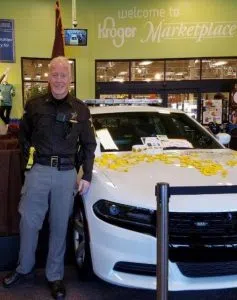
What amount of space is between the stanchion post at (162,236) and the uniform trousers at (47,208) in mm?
1145

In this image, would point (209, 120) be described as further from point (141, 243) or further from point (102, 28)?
point (141, 243)

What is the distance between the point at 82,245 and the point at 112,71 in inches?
503

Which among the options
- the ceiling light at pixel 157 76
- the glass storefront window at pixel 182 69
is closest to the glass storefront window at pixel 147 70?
the ceiling light at pixel 157 76

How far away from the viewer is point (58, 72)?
10.8 ft

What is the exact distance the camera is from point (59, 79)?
10.8ft

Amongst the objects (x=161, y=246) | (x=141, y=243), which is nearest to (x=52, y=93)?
(x=141, y=243)

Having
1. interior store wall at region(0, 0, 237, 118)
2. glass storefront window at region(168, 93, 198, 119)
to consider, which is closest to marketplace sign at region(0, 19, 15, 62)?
interior store wall at region(0, 0, 237, 118)

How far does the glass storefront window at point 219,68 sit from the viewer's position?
50.3 feet

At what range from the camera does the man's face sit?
130 inches

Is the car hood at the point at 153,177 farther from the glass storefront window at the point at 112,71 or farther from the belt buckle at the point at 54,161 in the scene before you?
the glass storefront window at the point at 112,71

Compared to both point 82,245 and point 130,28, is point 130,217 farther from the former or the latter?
point 130,28

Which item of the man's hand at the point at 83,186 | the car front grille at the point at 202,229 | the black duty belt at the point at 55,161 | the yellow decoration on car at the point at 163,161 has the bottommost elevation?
the car front grille at the point at 202,229

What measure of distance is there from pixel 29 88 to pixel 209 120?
21.2 ft

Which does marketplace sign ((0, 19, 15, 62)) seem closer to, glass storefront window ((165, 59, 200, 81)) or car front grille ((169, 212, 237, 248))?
glass storefront window ((165, 59, 200, 81))
